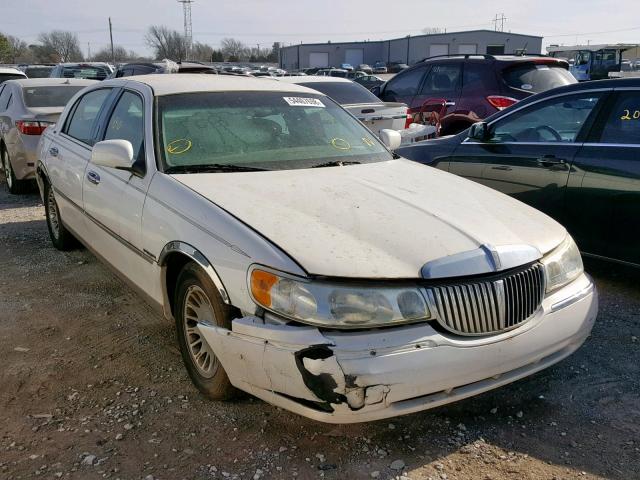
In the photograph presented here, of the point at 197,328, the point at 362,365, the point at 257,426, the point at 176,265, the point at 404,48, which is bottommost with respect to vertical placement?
the point at 257,426

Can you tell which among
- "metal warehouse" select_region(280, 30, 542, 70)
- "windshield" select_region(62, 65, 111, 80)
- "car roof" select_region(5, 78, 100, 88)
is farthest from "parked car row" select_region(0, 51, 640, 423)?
"metal warehouse" select_region(280, 30, 542, 70)

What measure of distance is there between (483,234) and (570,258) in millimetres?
630

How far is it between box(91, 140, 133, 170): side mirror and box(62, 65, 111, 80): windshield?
1491 centimetres

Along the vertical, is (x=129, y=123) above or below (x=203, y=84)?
below

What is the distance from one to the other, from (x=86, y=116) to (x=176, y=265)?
92.8 inches

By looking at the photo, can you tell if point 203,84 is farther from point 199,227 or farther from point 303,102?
point 199,227

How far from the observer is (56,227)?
5.67m

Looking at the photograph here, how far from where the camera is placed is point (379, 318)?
2.50 m

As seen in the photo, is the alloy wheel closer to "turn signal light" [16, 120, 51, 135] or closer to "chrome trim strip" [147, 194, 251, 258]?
"chrome trim strip" [147, 194, 251, 258]

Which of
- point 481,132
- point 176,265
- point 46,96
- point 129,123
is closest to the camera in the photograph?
point 176,265

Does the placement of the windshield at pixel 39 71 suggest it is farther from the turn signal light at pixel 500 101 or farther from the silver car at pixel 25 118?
the turn signal light at pixel 500 101

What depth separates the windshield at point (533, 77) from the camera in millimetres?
9031

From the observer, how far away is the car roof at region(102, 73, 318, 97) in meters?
4.06

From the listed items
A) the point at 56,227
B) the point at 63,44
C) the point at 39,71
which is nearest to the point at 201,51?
the point at 63,44
